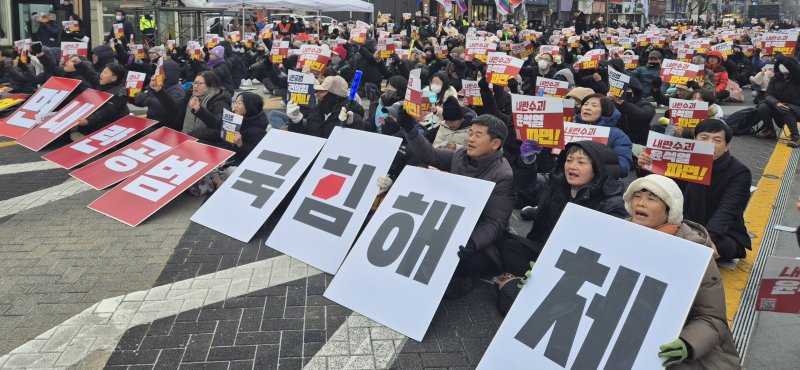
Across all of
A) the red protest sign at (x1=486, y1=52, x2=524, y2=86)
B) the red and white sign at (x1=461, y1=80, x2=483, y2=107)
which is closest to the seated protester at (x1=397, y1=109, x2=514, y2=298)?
the red and white sign at (x1=461, y1=80, x2=483, y2=107)

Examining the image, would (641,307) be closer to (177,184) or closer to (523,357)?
(523,357)

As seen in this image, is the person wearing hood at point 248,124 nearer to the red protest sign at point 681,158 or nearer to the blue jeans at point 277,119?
the blue jeans at point 277,119

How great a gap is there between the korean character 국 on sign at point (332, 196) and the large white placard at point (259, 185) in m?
0.34

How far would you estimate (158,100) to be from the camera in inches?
320

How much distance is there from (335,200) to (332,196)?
7 cm

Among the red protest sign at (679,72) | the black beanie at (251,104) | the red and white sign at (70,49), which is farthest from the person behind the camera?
the red and white sign at (70,49)

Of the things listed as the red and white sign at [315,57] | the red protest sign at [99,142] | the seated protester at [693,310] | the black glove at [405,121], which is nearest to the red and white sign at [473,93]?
the black glove at [405,121]

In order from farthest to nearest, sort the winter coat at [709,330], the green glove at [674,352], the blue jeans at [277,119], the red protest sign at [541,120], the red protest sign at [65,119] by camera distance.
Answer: the red protest sign at [65,119]
the blue jeans at [277,119]
the red protest sign at [541,120]
the winter coat at [709,330]
the green glove at [674,352]

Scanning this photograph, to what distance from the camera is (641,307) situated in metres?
3.05

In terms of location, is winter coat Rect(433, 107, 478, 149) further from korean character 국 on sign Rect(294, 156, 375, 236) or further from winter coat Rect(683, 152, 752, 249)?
winter coat Rect(683, 152, 752, 249)

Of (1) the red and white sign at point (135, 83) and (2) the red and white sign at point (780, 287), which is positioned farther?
(1) the red and white sign at point (135, 83)

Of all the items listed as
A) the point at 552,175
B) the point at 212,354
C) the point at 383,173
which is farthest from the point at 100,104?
the point at 552,175

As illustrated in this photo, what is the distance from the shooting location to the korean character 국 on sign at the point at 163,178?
6391 mm

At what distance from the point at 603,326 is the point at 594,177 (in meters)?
1.35
